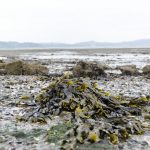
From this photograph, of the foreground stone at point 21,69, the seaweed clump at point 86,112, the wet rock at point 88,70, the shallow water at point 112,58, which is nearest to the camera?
the seaweed clump at point 86,112

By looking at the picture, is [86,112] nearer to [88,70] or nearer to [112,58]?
[88,70]

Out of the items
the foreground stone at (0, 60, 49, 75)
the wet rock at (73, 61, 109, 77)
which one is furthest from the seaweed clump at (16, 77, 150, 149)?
the foreground stone at (0, 60, 49, 75)

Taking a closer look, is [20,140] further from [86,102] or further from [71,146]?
[86,102]

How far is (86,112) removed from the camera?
6.59 metres

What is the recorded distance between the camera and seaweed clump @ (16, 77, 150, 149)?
5.39 m

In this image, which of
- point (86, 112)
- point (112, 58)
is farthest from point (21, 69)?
point (112, 58)

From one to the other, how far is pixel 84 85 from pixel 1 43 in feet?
623

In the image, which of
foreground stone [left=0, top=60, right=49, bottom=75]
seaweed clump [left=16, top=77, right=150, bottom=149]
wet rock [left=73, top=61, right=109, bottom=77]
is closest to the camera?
seaweed clump [left=16, top=77, right=150, bottom=149]

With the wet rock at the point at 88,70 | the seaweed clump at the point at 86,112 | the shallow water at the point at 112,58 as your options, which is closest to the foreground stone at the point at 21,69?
the wet rock at the point at 88,70

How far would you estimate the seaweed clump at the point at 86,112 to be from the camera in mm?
5394

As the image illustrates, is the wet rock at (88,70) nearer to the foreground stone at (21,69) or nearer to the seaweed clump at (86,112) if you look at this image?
the foreground stone at (21,69)

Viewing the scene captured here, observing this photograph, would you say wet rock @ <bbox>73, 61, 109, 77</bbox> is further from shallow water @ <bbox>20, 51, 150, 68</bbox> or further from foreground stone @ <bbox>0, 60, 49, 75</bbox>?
shallow water @ <bbox>20, 51, 150, 68</bbox>

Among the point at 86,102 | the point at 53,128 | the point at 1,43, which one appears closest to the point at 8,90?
the point at 86,102

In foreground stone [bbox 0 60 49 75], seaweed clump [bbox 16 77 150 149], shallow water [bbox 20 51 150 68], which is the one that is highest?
seaweed clump [bbox 16 77 150 149]
